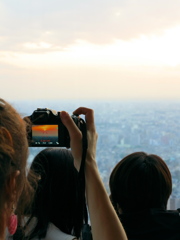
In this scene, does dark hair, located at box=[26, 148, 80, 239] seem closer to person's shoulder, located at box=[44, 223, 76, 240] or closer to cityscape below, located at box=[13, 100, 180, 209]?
person's shoulder, located at box=[44, 223, 76, 240]

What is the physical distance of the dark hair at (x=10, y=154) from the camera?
0.47m

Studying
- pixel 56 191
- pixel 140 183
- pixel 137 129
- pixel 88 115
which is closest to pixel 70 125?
pixel 88 115

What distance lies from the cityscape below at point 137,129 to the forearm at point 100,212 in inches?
46.8

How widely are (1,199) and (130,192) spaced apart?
72cm

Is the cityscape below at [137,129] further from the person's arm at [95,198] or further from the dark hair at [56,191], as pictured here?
the person's arm at [95,198]

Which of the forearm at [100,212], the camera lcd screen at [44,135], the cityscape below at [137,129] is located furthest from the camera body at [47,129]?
the cityscape below at [137,129]

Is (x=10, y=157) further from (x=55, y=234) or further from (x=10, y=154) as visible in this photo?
(x=55, y=234)

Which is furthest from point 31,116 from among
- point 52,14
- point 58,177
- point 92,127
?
point 52,14

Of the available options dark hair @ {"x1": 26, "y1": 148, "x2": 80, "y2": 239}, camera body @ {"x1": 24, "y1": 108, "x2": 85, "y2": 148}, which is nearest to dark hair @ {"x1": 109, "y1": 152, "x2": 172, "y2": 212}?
dark hair @ {"x1": 26, "y1": 148, "x2": 80, "y2": 239}

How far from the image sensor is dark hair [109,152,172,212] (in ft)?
3.72

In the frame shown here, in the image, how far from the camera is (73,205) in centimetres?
100

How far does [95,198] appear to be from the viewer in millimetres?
673

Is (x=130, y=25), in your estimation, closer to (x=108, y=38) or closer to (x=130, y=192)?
(x=108, y=38)

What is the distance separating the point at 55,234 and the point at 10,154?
Result: 0.52 metres
